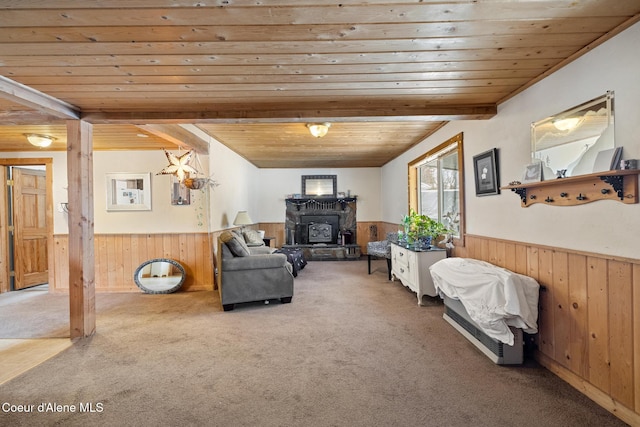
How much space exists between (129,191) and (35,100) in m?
2.61

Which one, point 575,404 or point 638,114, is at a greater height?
point 638,114

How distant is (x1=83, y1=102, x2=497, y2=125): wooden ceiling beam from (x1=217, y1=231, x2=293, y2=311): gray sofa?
5.07 ft

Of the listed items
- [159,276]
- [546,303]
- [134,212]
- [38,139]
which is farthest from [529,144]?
[38,139]

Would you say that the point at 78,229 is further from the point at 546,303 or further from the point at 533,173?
the point at 546,303

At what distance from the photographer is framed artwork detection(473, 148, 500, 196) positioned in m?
2.94

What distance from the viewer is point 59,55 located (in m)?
1.91

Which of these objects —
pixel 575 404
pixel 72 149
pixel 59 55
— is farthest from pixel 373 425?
pixel 72 149

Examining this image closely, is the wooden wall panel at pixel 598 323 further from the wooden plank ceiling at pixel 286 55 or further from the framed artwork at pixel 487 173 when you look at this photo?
the wooden plank ceiling at pixel 286 55

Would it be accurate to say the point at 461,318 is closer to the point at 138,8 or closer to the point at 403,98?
the point at 403,98

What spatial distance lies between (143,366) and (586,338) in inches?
125

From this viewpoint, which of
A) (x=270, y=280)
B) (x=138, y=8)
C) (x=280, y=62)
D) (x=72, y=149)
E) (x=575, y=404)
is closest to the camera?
(x=138, y=8)

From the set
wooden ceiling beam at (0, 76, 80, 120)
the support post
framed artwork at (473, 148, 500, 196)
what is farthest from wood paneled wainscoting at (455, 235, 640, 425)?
wooden ceiling beam at (0, 76, 80, 120)

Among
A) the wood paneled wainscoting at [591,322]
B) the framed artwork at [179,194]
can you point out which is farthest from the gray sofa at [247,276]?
the wood paneled wainscoting at [591,322]

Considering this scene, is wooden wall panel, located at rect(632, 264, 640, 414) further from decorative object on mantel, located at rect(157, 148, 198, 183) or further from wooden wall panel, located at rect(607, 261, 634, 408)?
decorative object on mantel, located at rect(157, 148, 198, 183)
